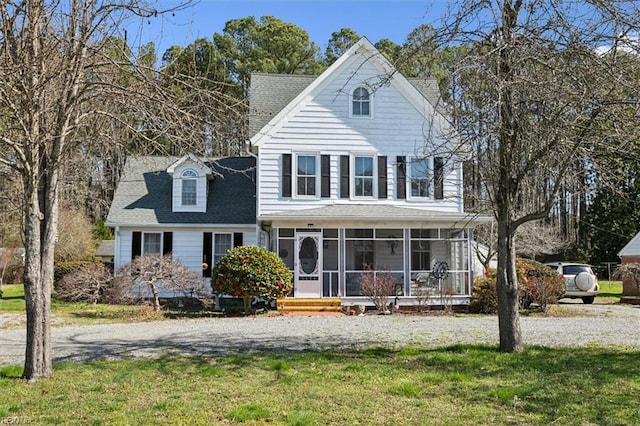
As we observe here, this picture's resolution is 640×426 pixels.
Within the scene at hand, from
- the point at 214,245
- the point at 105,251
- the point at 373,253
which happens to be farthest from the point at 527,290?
the point at 105,251

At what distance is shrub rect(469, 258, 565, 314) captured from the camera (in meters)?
17.9

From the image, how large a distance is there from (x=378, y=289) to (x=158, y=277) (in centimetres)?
686

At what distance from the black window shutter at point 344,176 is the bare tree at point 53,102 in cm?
1197

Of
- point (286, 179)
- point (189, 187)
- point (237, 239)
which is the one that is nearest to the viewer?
point (286, 179)

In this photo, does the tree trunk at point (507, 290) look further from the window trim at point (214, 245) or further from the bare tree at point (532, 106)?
the window trim at point (214, 245)

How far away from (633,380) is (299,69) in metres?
32.2

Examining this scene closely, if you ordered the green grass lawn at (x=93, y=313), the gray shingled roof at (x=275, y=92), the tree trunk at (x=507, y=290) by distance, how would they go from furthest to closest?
1. the gray shingled roof at (x=275, y=92)
2. the green grass lawn at (x=93, y=313)
3. the tree trunk at (x=507, y=290)

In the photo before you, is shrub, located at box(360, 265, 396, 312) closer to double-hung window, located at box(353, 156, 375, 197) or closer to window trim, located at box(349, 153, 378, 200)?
window trim, located at box(349, 153, 378, 200)

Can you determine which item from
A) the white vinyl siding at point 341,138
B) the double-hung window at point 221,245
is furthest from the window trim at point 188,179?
the white vinyl siding at point 341,138

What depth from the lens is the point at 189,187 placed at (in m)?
22.2

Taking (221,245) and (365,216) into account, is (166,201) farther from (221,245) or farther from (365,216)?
(365,216)

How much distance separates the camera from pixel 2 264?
3112 centimetres

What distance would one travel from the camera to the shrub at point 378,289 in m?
18.0

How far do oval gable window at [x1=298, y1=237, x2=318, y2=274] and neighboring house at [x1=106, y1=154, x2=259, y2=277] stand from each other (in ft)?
8.78
